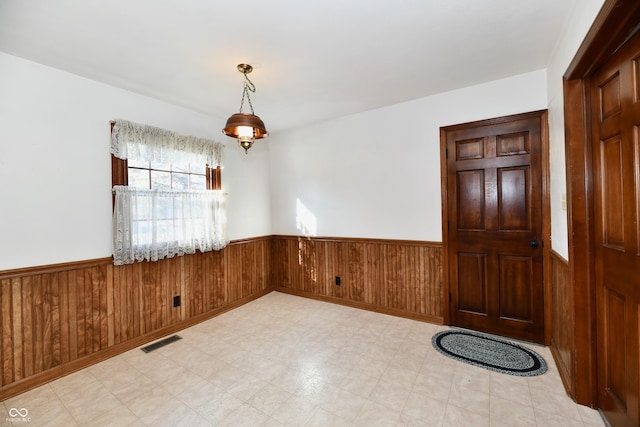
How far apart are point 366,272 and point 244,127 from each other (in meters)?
2.47

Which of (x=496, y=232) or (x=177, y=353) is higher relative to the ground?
(x=496, y=232)

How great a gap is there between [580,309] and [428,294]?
5.05 ft

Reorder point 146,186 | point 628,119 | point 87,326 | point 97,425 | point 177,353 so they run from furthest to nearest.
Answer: point 146,186, point 177,353, point 87,326, point 97,425, point 628,119

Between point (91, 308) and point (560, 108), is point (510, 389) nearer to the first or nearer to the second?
point (560, 108)

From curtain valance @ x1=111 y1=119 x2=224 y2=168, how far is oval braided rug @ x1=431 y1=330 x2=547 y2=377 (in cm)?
342

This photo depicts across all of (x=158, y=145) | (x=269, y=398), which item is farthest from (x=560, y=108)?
(x=158, y=145)

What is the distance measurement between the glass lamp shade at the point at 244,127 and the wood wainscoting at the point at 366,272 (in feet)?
6.89

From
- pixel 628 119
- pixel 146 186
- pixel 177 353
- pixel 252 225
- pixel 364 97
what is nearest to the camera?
pixel 628 119

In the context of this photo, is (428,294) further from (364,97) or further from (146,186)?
(146,186)

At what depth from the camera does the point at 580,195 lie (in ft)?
5.98

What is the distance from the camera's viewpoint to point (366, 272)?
3.72m

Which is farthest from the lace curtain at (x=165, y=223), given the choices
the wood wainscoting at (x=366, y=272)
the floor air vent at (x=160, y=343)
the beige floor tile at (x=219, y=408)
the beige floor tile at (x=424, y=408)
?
the beige floor tile at (x=424, y=408)

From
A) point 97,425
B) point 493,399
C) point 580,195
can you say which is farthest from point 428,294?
point 97,425

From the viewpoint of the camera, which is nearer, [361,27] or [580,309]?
[580,309]
